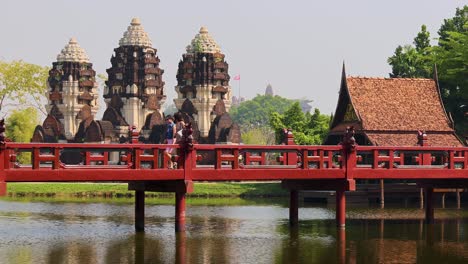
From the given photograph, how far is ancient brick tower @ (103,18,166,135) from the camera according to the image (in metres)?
109

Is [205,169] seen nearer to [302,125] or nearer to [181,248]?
[181,248]

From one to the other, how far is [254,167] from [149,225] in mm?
7714

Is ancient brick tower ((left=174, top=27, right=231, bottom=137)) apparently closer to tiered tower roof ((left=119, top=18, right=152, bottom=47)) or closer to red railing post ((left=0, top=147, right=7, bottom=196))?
tiered tower roof ((left=119, top=18, right=152, bottom=47))

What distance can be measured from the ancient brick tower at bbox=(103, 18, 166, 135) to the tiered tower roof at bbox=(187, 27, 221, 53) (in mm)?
4227

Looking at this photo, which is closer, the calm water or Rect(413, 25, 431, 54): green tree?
the calm water

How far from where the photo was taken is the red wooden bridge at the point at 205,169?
94.8 feet

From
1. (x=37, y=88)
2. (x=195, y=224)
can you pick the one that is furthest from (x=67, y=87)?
(x=195, y=224)

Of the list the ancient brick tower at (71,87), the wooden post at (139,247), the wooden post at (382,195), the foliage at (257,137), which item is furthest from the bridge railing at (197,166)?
the foliage at (257,137)

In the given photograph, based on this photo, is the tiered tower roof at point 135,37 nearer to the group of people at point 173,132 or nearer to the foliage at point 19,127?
the foliage at point 19,127

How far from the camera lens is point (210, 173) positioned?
A: 31.2 m

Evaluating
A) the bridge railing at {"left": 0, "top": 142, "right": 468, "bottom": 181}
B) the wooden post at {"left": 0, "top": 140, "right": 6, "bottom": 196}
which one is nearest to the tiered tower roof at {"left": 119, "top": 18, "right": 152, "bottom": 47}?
the bridge railing at {"left": 0, "top": 142, "right": 468, "bottom": 181}

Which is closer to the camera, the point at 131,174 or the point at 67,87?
the point at 131,174

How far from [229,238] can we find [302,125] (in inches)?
2104

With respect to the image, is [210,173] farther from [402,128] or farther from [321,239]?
[402,128]
